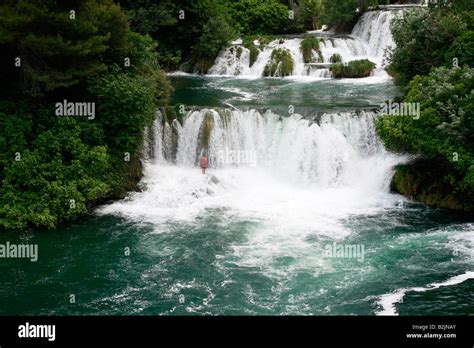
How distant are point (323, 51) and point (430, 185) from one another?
65.1 feet

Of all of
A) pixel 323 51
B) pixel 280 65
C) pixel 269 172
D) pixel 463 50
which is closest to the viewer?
pixel 463 50

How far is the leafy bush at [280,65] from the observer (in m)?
38.3

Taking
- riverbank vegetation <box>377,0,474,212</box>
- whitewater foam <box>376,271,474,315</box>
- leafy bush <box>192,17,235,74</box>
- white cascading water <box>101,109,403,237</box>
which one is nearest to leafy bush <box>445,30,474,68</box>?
riverbank vegetation <box>377,0,474,212</box>

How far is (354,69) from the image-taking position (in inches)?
1411

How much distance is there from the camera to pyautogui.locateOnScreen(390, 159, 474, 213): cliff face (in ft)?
68.1

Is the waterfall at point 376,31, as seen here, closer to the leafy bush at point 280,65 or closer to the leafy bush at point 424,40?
the leafy bush at point 280,65

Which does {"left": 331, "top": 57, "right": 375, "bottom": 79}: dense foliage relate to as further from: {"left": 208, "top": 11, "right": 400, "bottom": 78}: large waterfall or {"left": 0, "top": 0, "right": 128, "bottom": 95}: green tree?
{"left": 0, "top": 0, "right": 128, "bottom": 95}: green tree

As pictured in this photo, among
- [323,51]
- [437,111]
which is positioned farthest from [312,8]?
[437,111]

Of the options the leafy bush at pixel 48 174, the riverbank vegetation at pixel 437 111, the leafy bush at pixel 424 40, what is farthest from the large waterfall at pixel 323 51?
the leafy bush at pixel 48 174

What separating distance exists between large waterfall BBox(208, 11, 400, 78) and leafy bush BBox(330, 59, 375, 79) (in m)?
1.85

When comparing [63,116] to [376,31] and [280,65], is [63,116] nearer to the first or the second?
[280,65]

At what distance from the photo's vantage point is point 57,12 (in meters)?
19.5
